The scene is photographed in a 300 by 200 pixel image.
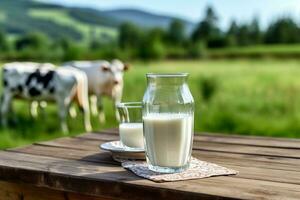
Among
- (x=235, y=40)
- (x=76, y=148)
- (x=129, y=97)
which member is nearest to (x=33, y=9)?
(x=129, y=97)

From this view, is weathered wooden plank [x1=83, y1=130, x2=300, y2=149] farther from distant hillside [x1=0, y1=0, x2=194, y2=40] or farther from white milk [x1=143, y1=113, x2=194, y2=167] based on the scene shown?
→ distant hillside [x1=0, y1=0, x2=194, y2=40]

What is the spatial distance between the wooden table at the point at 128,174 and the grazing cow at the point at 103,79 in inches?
150

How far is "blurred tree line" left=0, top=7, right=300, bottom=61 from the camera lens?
532 inches

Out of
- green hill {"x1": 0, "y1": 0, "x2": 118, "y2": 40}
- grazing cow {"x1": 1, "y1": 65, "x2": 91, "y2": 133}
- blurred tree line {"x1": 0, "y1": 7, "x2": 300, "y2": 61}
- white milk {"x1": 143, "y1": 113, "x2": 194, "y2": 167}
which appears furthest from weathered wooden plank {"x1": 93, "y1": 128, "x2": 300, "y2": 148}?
blurred tree line {"x1": 0, "y1": 7, "x2": 300, "y2": 61}

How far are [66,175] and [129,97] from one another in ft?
20.4

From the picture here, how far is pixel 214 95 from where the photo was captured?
273 inches

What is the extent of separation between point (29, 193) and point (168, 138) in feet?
1.42

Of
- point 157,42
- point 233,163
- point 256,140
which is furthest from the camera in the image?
point 157,42

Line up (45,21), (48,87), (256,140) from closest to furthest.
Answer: (256,140) → (48,87) → (45,21)

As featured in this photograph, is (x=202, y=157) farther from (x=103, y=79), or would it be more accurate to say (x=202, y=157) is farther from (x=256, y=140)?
(x=103, y=79)

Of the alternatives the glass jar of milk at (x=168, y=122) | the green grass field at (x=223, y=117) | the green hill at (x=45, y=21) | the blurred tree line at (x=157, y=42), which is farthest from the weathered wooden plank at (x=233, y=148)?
the blurred tree line at (x=157, y=42)

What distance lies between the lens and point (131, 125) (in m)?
1.38

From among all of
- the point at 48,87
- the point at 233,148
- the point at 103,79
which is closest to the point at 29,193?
the point at 233,148

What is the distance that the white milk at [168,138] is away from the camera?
3.75 ft
